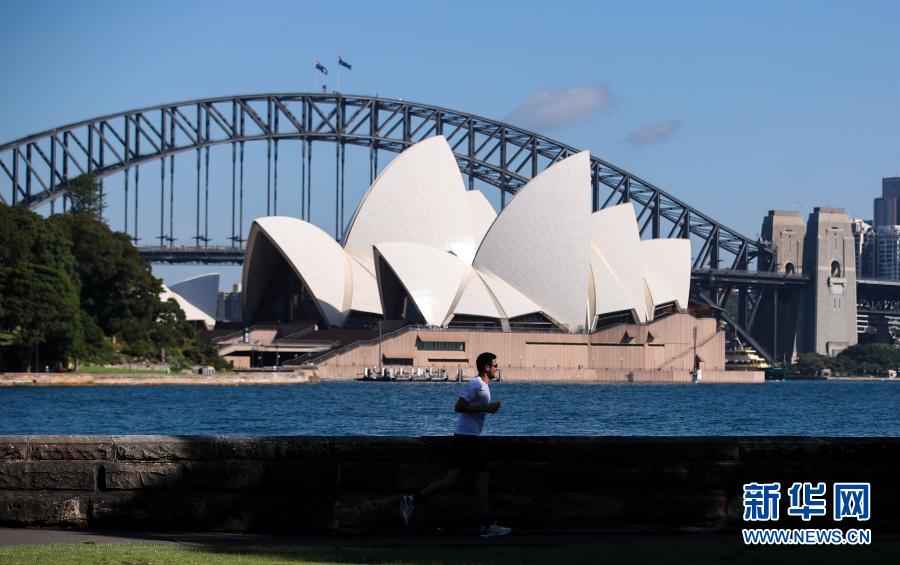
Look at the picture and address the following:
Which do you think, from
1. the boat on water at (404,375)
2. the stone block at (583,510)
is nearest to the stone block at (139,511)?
the stone block at (583,510)

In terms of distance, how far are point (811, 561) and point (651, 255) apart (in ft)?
345

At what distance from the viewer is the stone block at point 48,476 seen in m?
12.6

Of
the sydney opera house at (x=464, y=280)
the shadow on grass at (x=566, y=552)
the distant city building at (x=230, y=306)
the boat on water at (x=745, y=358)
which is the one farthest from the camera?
the distant city building at (x=230, y=306)

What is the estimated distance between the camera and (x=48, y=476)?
12.7 meters

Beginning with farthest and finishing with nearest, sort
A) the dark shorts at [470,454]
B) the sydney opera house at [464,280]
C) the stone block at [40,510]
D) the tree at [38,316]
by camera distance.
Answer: the sydney opera house at [464,280] < the tree at [38,316] < the stone block at [40,510] < the dark shorts at [470,454]

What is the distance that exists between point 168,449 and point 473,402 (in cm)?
272

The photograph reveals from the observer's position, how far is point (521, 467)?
12.8 meters

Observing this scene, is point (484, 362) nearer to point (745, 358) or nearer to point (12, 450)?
point (12, 450)

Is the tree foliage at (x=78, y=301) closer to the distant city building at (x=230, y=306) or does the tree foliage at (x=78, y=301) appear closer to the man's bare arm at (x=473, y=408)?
the man's bare arm at (x=473, y=408)

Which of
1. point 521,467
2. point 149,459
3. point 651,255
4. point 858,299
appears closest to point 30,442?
point 149,459

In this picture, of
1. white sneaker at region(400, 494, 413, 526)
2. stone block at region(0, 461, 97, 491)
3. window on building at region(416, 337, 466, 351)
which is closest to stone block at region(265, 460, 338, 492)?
white sneaker at region(400, 494, 413, 526)

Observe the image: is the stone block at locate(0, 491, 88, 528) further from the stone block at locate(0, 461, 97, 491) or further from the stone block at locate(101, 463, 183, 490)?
the stone block at locate(101, 463, 183, 490)

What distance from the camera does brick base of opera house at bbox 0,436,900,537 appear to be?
12555 millimetres

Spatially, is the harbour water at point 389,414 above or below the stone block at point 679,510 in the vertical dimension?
below
